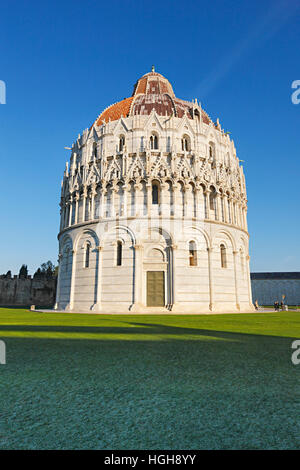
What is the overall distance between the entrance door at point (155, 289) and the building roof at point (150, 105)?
62.4 feet

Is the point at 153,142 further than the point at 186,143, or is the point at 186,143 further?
the point at 186,143

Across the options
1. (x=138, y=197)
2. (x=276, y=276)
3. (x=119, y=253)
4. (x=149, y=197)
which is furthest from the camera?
(x=276, y=276)

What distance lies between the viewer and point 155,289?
28000mm

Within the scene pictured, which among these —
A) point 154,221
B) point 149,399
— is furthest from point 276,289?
point 149,399

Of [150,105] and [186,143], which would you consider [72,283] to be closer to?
[186,143]

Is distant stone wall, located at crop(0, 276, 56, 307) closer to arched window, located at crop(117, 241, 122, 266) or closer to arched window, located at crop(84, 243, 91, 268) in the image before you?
arched window, located at crop(84, 243, 91, 268)

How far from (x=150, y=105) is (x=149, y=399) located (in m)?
37.1

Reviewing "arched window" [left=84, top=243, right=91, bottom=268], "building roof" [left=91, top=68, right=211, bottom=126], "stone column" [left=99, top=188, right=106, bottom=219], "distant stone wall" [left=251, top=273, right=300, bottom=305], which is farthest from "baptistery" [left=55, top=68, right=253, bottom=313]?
"distant stone wall" [left=251, top=273, right=300, bottom=305]

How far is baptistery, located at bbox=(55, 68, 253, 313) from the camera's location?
28062 millimetres

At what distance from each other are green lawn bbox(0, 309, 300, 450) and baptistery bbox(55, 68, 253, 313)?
2095 centimetres

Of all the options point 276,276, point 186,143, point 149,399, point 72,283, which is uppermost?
point 186,143

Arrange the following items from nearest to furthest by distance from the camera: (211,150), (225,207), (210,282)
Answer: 1. (210,282)
2. (225,207)
3. (211,150)

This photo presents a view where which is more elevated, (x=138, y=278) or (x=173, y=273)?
(x=173, y=273)
